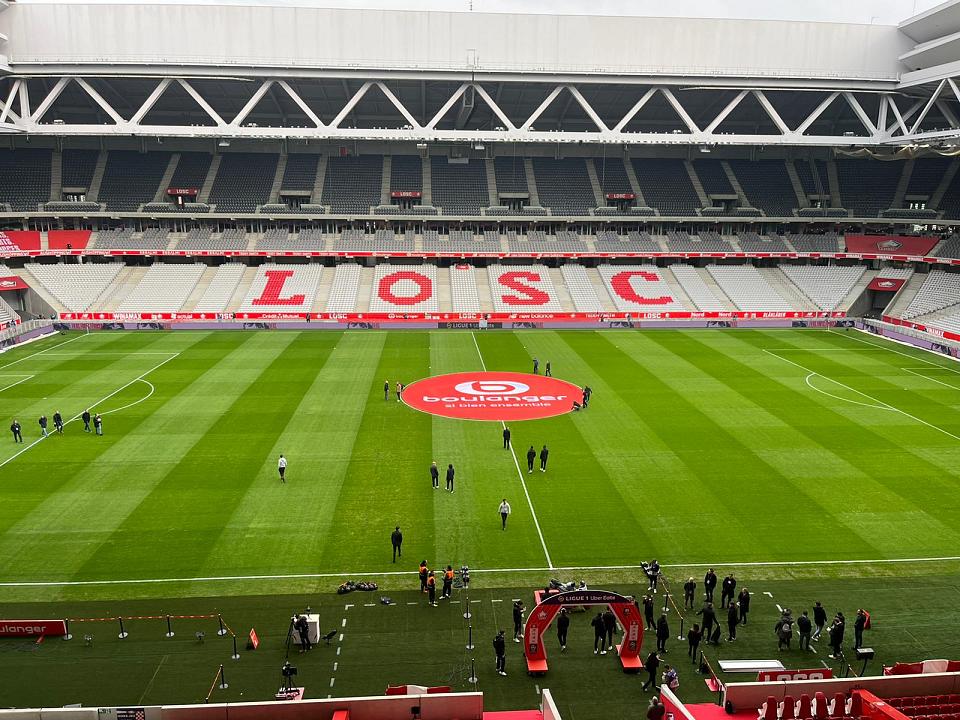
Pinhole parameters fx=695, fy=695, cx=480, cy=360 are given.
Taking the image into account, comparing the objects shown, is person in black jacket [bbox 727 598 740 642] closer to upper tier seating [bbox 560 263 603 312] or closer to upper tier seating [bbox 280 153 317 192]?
upper tier seating [bbox 560 263 603 312]

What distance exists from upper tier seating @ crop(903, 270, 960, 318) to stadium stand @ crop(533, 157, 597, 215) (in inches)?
1182

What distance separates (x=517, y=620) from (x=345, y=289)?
4971 cm

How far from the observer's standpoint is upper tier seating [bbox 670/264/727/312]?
204 feet

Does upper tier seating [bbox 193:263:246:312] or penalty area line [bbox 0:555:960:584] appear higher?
upper tier seating [bbox 193:263:246:312]

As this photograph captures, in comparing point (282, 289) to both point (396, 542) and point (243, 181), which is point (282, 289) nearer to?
point (243, 181)

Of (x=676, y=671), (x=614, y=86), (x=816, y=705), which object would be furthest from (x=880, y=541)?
(x=614, y=86)

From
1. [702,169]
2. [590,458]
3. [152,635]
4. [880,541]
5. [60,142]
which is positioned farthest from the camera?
[702,169]

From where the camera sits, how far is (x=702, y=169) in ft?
246

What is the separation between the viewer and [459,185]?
71.9 meters

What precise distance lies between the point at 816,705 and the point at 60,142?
7996cm

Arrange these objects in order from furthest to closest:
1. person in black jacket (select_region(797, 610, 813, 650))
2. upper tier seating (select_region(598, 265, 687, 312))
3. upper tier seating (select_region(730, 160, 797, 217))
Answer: upper tier seating (select_region(730, 160, 797, 217)) → upper tier seating (select_region(598, 265, 687, 312)) → person in black jacket (select_region(797, 610, 813, 650))

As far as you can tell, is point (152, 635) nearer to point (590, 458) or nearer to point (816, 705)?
point (816, 705)

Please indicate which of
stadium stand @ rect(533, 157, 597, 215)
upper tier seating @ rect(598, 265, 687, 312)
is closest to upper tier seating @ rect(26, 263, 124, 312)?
stadium stand @ rect(533, 157, 597, 215)

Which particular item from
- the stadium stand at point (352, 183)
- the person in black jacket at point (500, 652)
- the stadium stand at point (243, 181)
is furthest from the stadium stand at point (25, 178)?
the person in black jacket at point (500, 652)
